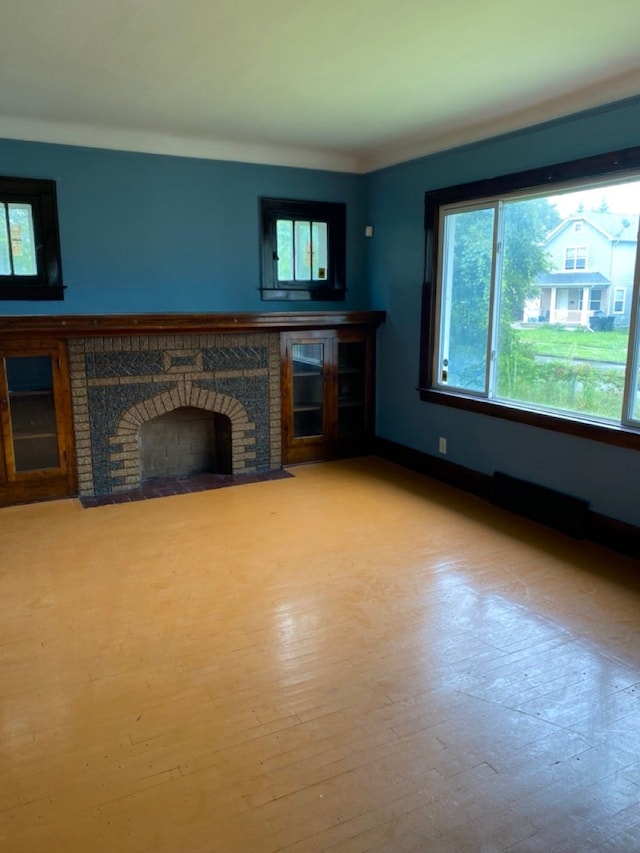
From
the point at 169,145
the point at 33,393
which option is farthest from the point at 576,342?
the point at 33,393

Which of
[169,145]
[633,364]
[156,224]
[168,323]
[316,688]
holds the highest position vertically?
[169,145]

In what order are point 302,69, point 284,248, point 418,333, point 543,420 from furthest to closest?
point 284,248 → point 418,333 → point 543,420 → point 302,69

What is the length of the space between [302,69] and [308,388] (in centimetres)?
273

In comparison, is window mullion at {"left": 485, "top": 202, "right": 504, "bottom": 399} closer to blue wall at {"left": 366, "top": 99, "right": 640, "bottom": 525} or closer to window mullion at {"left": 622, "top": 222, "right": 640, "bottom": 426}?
blue wall at {"left": 366, "top": 99, "right": 640, "bottom": 525}

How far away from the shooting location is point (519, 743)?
7.14 ft

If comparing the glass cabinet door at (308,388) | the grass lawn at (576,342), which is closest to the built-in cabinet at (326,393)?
the glass cabinet door at (308,388)

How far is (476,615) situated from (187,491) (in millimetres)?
2650

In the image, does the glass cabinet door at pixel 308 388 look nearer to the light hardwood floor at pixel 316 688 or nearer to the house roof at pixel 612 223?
the light hardwood floor at pixel 316 688

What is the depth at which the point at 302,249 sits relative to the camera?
223 inches

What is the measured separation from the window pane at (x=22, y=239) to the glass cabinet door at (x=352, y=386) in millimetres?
2571

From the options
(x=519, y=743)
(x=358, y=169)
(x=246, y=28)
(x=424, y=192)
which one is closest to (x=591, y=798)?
(x=519, y=743)

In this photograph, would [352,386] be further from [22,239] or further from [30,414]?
[22,239]

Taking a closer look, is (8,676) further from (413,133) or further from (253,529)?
(413,133)

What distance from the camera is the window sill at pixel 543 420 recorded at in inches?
144
